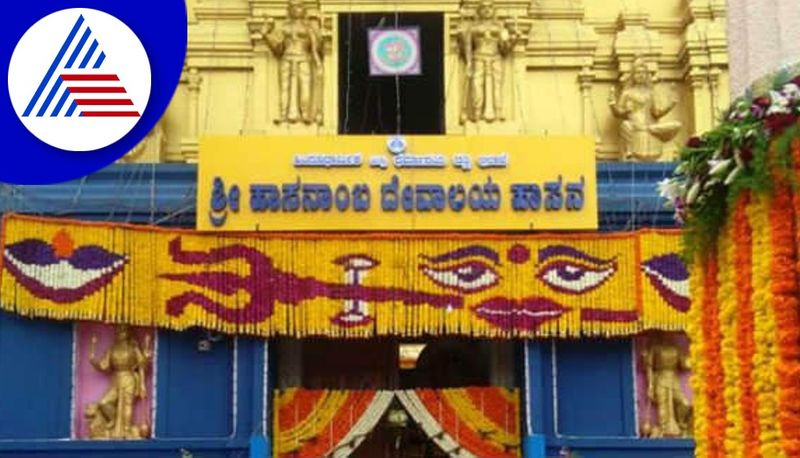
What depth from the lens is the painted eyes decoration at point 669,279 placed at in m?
12.8

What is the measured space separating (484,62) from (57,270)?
514 centimetres

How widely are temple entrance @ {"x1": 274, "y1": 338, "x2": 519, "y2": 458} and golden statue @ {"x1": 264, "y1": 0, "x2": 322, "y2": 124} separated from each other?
103 inches

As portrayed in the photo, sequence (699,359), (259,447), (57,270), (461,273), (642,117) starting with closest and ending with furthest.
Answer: (699,359)
(259,447)
(57,270)
(461,273)
(642,117)

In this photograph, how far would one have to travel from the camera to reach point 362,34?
14.9m

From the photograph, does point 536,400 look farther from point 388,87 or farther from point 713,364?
point 713,364

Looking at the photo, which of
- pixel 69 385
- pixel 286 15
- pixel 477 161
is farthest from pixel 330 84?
pixel 69 385

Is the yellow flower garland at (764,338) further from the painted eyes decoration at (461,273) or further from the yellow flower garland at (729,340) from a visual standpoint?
the painted eyes decoration at (461,273)

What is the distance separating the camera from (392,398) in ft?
42.9

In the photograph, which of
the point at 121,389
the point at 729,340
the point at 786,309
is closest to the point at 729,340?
the point at 729,340

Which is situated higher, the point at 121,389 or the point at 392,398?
the point at 121,389

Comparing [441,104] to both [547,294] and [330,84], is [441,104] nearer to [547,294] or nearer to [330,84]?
[330,84]

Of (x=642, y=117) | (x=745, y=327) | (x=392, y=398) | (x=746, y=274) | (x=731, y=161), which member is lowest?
(x=745, y=327)

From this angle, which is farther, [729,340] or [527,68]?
[527,68]

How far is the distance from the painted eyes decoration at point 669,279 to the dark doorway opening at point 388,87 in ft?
10.8
